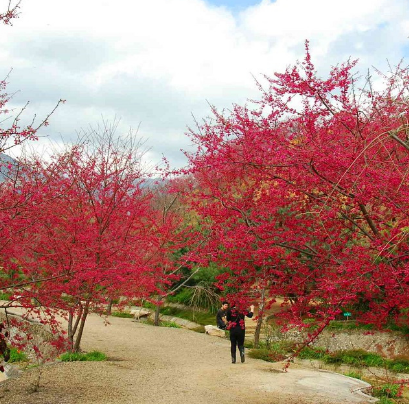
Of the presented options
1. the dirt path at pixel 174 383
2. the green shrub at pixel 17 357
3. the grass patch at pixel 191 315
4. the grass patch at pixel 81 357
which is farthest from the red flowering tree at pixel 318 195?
the grass patch at pixel 191 315

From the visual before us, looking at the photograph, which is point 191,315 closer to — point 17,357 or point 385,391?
point 17,357

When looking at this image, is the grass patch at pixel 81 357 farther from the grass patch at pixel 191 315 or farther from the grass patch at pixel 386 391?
the grass patch at pixel 191 315

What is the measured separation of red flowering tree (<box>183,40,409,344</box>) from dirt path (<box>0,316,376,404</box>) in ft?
8.07

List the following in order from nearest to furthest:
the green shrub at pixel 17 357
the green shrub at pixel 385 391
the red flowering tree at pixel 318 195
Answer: the red flowering tree at pixel 318 195 → the green shrub at pixel 385 391 → the green shrub at pixel 17 357

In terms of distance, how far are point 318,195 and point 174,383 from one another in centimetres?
519

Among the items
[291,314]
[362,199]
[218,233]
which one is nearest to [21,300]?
[218,233]

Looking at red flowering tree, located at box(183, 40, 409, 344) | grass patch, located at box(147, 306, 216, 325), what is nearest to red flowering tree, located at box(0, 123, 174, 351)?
red flowering tree, located at box(183, 40, 409, 344)

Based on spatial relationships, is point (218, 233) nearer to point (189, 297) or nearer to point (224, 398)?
point (224, 398)

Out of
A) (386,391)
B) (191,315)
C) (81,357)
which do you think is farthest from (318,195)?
(191,315)

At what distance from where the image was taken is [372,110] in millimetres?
6066

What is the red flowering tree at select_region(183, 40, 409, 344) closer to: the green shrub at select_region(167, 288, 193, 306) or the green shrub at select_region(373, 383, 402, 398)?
→ the green shrub at select_region(373, 383, 402, 398)

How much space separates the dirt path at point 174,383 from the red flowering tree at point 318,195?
2.46m

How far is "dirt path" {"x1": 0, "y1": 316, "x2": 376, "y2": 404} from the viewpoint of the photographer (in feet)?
25.3

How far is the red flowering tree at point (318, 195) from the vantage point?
505 cm
